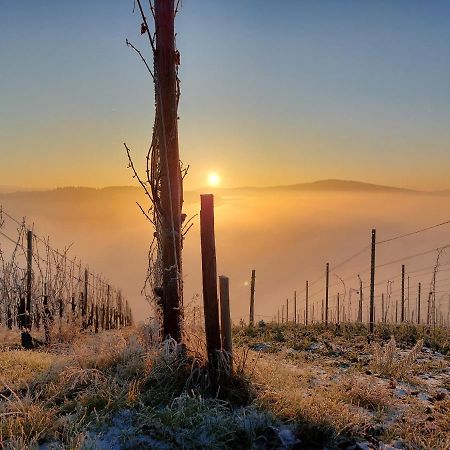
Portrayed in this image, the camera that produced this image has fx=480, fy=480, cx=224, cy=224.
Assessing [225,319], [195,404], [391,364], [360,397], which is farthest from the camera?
[391,364]

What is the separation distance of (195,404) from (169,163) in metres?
2.77

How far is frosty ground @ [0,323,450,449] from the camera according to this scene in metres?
3.91

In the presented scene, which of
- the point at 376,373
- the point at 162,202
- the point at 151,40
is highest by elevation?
the point at 151,40

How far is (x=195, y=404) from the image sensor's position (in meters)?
Result: 4.27

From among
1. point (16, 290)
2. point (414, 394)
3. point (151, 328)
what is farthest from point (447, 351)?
point (16, 290)

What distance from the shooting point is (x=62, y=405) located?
4.51 meters

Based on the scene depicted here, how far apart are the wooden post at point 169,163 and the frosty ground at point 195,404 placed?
1.67 ft

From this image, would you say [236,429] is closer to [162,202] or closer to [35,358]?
[162,202]

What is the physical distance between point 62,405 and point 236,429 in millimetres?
Result: 1707

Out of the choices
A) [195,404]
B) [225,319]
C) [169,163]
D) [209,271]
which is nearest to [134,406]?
[195,404]

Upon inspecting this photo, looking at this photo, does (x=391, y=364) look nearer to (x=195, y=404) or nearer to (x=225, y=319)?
(x=225, y=319)

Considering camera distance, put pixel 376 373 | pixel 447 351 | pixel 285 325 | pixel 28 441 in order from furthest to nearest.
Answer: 1. pixel 285 325
2. pixel 447 351
3. pixel 376 373
4. pixel 28 441

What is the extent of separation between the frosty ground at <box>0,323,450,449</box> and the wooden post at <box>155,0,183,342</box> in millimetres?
510

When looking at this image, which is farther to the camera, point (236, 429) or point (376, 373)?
point (376, 373)
